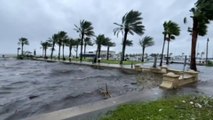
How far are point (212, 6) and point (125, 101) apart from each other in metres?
5.07

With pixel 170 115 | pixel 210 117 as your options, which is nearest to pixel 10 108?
pixel 170 115

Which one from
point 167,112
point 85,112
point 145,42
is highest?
point 145,42

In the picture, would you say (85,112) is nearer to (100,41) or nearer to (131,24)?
(131,24)

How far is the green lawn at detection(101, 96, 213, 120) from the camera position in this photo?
6164 millimetres

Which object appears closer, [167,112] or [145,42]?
[167,112]

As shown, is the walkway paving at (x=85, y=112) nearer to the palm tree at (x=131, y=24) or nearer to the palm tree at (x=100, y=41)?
the palm tree at (x=131, y=24)

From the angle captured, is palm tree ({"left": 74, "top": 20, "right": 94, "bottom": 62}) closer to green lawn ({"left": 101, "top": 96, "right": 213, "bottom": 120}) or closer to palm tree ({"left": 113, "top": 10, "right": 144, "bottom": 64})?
palm tree ({"left": 113, "top": 10, "right": 144, "bottom": 64})

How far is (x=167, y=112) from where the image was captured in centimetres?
658

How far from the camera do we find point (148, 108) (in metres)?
7.09

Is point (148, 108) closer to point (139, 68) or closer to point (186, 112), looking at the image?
point (186, 112)

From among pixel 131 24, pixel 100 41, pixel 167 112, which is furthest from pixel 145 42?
pixel 167 112

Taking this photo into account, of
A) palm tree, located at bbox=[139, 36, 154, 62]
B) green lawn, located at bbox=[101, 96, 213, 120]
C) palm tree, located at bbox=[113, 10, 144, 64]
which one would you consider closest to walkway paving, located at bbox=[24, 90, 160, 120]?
green lawn, located at bbox=[101, 96, 213, 120]

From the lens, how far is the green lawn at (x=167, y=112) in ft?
20.2

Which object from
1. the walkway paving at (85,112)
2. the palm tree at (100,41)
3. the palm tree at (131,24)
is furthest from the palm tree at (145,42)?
the walkway paving at (85,112)
